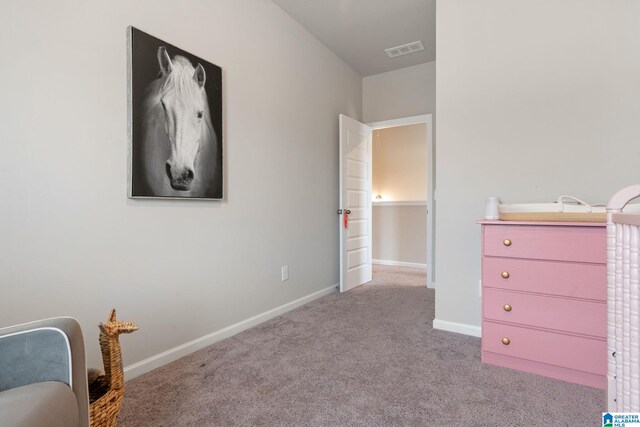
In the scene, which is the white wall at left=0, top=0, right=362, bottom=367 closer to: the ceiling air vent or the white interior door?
the white interior door

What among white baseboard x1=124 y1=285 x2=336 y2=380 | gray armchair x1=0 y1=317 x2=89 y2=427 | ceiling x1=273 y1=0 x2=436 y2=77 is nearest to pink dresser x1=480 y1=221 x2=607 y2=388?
white baseboard x1=124 y1=285 x2=336 y2=380

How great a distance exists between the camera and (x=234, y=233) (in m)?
2.43

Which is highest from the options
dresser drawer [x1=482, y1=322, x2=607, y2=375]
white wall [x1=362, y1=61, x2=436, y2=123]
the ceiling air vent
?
the ceiling air vent

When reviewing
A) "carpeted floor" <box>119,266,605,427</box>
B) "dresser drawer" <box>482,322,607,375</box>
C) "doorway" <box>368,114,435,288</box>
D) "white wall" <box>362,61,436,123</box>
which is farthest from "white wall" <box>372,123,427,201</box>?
"dresser drawer" <box>482,322,607,375</box>

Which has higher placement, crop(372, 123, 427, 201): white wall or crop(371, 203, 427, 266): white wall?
crop(372, 123, 427, 201): white wall

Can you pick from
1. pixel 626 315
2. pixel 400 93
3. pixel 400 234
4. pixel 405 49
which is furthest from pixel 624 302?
pixel 400 234

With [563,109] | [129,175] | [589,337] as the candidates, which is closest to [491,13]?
[563,109]

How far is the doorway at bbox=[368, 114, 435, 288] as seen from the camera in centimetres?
520

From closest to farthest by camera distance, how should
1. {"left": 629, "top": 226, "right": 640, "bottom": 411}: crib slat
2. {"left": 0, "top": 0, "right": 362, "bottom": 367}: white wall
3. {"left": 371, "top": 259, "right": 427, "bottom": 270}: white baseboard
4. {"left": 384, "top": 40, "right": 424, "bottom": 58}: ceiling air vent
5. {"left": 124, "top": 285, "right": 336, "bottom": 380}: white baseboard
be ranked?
{"left": 629, "top": 226, "right": 640, "bottom": 411}: crib slat, {"left": 0, "top": 0, "right": 362, "bottom": 367}: white wall, {"left": 124, "top": 285, "right": 336, "bottom": 380}: white baseboard, {"left": 384, "top": 40, "right": 424, "bottom": 58}: ceiling air vent, {"left": 371, "top": 259, "right": 427, "bottom": 270}: white baseboard

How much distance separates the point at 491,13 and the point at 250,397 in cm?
279

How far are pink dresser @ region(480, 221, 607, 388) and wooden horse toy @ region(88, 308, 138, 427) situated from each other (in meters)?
1.85

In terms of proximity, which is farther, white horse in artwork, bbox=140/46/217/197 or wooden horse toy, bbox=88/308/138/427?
white horse in artwork, bbox=140/46/217/197

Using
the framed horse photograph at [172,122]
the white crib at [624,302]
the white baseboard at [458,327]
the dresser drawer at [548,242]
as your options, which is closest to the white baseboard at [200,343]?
the framed horse photograph at [172,122]

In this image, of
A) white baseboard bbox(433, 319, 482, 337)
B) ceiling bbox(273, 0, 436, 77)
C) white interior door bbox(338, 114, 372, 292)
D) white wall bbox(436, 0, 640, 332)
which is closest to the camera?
white wall bbox(436, 0, 640, 332)
